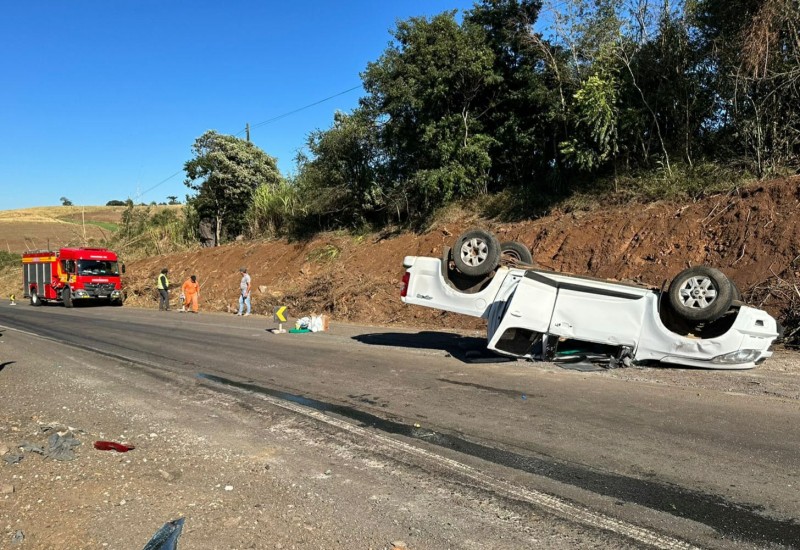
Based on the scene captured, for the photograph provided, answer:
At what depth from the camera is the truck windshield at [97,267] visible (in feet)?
88.2

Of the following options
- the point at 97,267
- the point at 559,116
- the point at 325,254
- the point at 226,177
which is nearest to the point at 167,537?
the point at 559,116

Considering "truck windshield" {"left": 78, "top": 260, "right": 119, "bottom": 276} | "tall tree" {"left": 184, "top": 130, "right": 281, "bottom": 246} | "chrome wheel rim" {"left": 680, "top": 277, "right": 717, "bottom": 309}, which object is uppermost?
"tall tree" {"left": 184, "top": 130, "right": 281, "bottom": 246}

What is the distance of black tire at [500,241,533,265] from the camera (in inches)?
398

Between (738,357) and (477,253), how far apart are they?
3934 mm

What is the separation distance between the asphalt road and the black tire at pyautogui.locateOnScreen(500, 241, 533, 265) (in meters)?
1.87

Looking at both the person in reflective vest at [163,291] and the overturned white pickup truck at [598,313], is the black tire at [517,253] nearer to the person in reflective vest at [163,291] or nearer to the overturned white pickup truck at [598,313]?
the overturned white pickup truck at [598,313]

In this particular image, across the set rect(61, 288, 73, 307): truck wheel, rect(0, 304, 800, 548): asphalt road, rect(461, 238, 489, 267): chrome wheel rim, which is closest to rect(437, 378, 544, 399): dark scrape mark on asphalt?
rect(0, 304, 800, 548): asphalt road

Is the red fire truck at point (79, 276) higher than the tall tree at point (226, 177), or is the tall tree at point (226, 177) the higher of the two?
the tall tree at point (226, 177)

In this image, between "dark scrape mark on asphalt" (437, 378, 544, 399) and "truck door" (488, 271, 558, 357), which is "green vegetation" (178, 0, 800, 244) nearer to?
"truck door" (488, 271, 558, 357)

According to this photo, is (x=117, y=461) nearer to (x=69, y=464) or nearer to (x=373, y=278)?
(x=69, y=464)

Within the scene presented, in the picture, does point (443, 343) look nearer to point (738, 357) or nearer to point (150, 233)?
point (738, 357)

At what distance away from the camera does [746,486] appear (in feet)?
13.2

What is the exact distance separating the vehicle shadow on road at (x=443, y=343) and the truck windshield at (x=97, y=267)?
19849mm

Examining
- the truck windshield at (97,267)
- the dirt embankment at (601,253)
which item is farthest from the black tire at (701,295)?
the truck windshield at (97,267)
